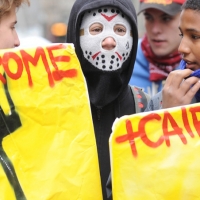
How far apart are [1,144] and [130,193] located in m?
0.52

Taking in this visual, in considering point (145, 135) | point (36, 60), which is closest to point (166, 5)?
point (36, 60)

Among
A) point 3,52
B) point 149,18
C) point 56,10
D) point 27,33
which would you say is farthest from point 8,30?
point 56,10

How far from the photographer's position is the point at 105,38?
3199mm

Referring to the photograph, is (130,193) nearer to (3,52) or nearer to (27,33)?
(3,52)

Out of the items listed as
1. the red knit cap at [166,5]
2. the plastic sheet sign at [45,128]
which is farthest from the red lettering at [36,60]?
the red knit cap at [166,5]

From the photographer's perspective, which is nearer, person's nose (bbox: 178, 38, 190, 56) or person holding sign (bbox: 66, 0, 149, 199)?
person's nose (bbox: 178, 38, 190, 56)

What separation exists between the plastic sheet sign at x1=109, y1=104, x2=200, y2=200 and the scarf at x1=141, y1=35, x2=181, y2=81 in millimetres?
2367

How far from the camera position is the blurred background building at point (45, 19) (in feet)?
45.5

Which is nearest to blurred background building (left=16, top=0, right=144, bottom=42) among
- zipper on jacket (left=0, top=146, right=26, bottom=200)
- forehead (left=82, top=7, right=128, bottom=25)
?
forehead (left=82, top=7, right=128, bottom=25)

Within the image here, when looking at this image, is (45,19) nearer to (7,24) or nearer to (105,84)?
(105,84)

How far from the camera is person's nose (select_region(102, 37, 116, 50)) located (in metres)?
3.17

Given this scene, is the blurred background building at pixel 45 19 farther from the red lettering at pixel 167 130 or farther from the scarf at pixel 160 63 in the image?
the red lettering at pixel 167 130

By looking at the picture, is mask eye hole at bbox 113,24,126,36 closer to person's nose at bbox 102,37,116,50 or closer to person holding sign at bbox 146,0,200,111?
person's nose at bbox 102,37,116,50

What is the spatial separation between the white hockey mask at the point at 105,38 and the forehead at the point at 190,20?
44cm
